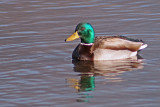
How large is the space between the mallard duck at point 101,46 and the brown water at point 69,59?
33cm

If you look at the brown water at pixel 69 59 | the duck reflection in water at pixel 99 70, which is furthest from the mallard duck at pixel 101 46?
the brown water at pixel 69 59

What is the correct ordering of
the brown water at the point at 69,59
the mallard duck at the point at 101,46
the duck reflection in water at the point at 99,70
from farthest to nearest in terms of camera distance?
the mallard duck at the point at 101,46
the duck reflection in water at the point at 99,70
the brown water at the point at 69,59

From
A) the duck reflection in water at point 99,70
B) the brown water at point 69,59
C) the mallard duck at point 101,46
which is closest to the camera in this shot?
the brown water at point 69,59

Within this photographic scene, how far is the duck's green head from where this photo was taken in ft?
47.3

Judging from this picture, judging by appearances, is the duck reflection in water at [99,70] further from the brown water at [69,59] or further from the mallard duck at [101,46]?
the mallard duck at [101,46]

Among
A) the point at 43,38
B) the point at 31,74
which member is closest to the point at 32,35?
the point at 43,38

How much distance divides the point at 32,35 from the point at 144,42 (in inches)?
148

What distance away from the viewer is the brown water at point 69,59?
1077cm

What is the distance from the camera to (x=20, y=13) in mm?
19562

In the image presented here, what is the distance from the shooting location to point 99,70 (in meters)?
13.1

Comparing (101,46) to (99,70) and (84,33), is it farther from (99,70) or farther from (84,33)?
(99,70)

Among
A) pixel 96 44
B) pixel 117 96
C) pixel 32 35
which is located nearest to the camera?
pixel 117 96

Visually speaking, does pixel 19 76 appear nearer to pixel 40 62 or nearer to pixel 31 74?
pixel 31 74

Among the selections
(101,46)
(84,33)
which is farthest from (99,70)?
(84,33)
